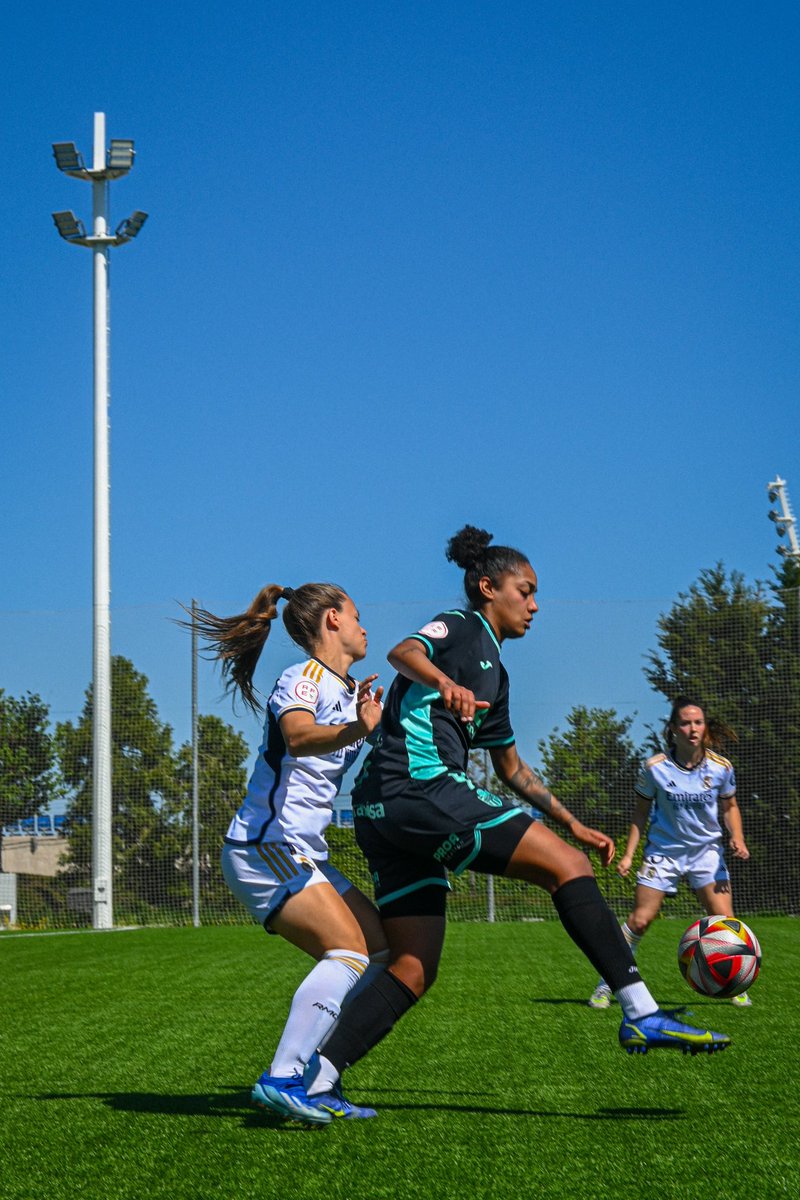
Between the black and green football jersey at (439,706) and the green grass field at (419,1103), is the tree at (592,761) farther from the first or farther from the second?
the black and green football jersey at (439,706)

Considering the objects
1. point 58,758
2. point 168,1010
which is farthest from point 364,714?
point 58,758

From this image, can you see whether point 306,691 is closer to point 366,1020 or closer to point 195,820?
point 366,1020

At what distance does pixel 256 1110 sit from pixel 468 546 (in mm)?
1964

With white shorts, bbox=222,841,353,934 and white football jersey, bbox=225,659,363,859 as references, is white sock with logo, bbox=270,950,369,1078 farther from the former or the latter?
white football jersey, bbox=225,659,363,859

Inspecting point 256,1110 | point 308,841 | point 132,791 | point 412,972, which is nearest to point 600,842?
point 412,972

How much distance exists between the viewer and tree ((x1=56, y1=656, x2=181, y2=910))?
18656 mm

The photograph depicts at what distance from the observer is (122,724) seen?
1927 cm

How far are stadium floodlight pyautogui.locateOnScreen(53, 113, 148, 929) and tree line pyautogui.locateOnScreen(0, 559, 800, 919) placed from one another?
0.66 m

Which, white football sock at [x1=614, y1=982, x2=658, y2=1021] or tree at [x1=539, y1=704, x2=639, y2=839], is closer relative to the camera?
white football sock at [x1=614, y1=982, x2=658, y2=1021]

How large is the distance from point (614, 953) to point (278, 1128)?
1113mm

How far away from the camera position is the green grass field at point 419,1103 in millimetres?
3125

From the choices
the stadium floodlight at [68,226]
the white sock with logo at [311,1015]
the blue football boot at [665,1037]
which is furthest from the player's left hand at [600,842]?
the stadium floodlight at [68,226]

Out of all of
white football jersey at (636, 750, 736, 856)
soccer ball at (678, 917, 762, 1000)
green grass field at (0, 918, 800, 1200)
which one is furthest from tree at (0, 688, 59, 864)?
soccer ball at (678, 917, 762, 1000)

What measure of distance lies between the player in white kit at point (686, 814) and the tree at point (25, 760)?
1239 centimetres
